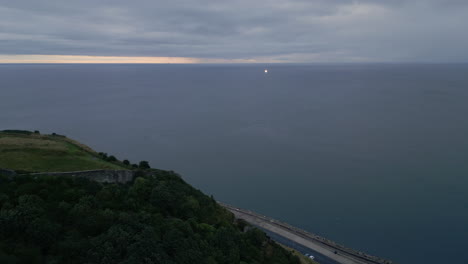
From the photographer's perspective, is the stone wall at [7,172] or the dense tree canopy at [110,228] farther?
the stone wall at [7,172]

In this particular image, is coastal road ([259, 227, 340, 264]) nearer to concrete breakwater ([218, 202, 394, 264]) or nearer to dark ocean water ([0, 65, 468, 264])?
concrete breakwater ([218, 202, 394, 264])

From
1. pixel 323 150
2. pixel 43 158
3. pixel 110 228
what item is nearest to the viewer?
pixel 110 228

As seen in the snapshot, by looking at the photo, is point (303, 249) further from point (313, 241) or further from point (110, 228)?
point (110, 228)

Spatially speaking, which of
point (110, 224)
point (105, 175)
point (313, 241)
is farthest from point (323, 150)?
point (110, 224)

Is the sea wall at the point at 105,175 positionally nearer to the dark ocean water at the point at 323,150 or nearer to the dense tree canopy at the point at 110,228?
the dense tree canopy at the point at 110,228

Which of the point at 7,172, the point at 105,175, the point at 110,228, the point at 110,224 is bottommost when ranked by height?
the point at 110,224

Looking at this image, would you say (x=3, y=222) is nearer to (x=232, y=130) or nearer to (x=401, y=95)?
(x=232, y=130)

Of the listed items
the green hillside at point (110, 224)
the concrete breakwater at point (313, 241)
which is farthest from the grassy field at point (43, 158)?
the concrete breakwater at point (313, 241)
